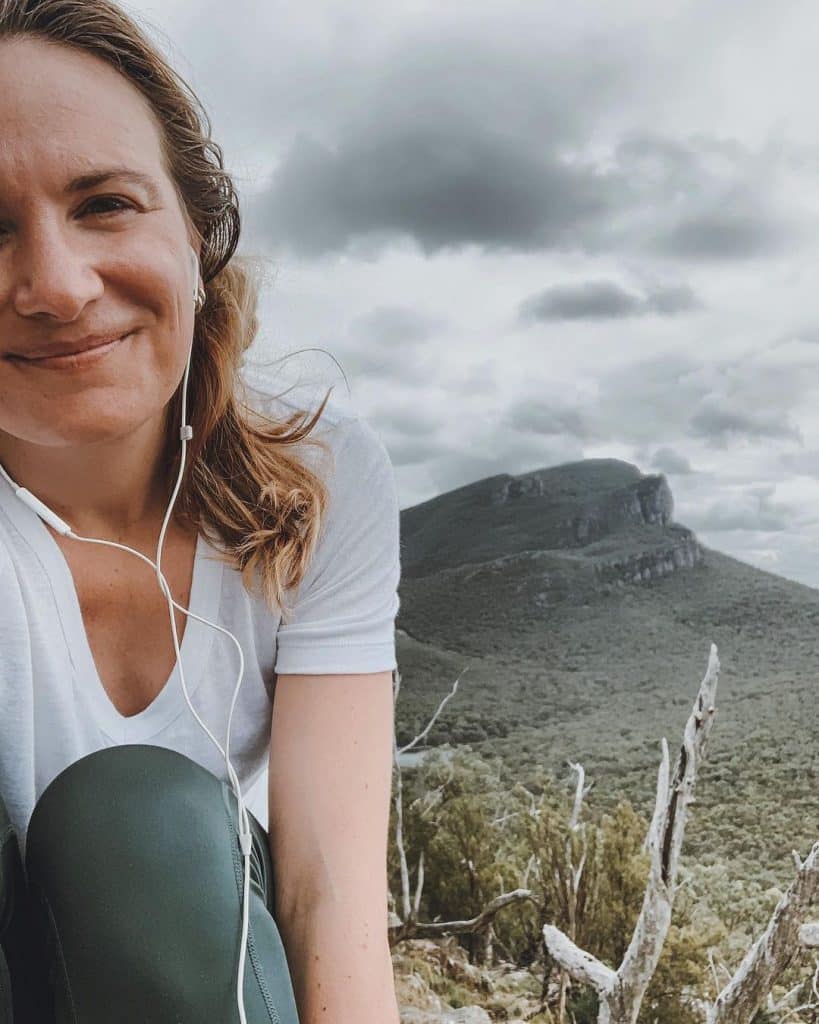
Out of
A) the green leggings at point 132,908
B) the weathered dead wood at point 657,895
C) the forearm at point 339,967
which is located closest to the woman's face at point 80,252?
the green leggings at point 132,908

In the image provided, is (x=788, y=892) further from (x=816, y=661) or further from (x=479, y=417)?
(x=479, y=417)

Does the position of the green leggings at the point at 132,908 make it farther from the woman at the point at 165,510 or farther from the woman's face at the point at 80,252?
the woman's face at the point at 80,252

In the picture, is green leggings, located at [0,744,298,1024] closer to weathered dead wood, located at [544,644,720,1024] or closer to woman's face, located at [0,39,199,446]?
woman's face, located at [0,39,199,446]

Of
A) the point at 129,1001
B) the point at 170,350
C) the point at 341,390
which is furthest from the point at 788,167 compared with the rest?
the point at 129,1001

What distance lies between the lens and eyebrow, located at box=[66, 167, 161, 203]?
0.73 metres

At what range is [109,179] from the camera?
74 centimetres

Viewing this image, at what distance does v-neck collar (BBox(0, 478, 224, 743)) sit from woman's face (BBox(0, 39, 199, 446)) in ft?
0.39

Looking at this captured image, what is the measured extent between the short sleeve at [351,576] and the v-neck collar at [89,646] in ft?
0.23

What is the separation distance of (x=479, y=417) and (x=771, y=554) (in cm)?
64

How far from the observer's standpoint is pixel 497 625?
204 cm

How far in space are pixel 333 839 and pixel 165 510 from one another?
1.14 ft

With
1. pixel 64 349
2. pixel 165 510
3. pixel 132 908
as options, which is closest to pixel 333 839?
pixel 132 908

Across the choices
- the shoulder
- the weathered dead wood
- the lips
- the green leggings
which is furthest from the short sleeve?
the weathered dead wood

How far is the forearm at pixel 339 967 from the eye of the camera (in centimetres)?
80
